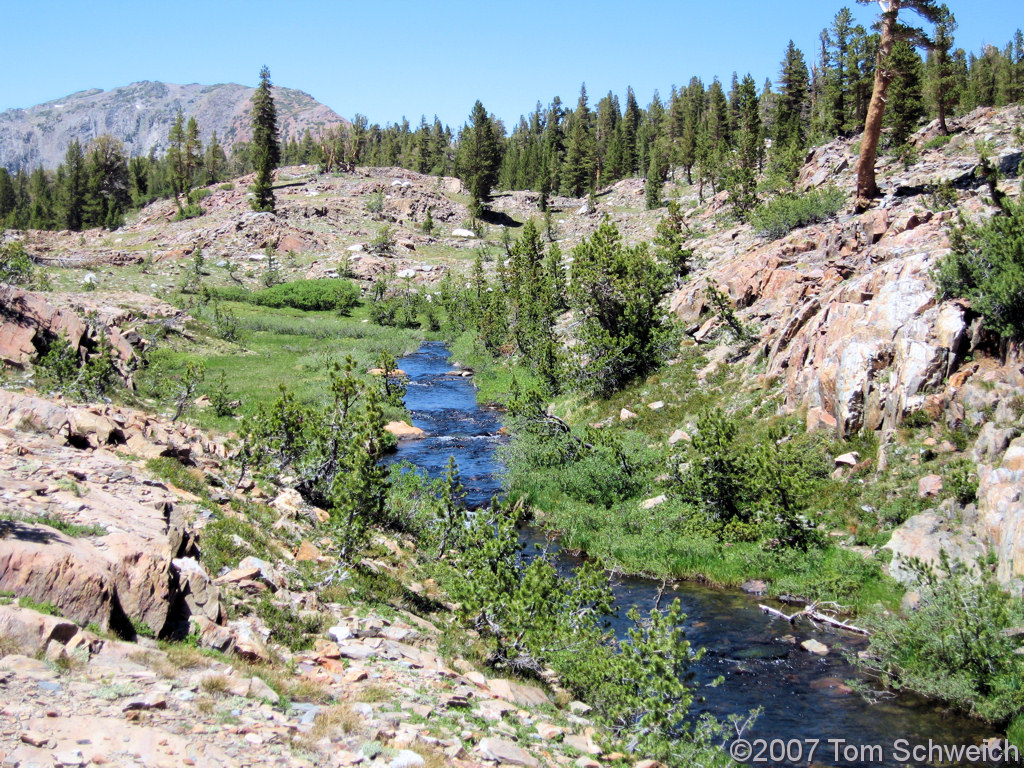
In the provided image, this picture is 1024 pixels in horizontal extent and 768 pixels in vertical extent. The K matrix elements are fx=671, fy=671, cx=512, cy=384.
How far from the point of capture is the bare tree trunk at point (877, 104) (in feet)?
83.8

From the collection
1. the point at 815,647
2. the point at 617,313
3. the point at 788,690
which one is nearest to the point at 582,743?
the point at 788,690

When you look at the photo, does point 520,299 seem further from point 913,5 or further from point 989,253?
point 989,253

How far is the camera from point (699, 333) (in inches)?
1216

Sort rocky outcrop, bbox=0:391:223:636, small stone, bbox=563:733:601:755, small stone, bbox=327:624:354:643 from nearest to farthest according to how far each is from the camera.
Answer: rocky outcrop, bbox=0:391:223:636
small stone, bbox=563:733:601:755
small stone, bbox=327:624:354:643

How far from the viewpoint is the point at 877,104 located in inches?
1052

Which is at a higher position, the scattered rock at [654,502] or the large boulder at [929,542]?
the large boulder at [929,542]

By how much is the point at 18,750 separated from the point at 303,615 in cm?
554

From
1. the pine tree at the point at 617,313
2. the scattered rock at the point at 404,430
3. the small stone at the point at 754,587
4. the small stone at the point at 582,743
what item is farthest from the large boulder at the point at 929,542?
the scattered rock at the point at 404,430

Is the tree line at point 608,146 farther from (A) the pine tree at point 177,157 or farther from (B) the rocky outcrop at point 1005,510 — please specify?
(B) the rocky outcrop at point 1005,510

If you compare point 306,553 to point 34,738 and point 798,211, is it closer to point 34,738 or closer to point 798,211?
point 34,738

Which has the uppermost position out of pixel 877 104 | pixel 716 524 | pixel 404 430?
pixel 877 104

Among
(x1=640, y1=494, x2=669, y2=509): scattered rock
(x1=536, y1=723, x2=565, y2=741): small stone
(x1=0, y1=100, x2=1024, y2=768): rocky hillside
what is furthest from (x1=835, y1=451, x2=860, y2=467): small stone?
(x1=536, y1=723, x2=565, y2=741): small stone

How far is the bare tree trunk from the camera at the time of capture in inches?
1006

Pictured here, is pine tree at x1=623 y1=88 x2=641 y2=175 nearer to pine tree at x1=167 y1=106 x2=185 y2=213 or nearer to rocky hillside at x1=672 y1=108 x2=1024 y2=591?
pine tree at x1=167 y1=106 x2=185 y2=213
